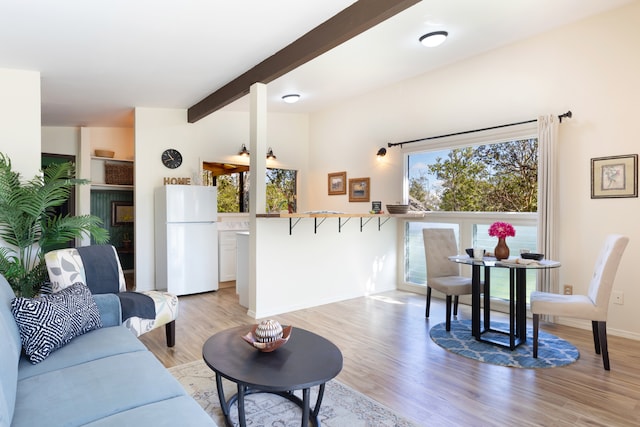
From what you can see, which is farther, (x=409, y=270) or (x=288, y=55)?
(x=409, y=270)

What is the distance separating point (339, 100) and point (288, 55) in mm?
2666

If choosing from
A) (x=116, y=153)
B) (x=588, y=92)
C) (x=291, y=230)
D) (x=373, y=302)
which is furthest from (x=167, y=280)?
(x=588, y=92)

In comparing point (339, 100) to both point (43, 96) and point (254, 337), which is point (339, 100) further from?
point (254, 337)

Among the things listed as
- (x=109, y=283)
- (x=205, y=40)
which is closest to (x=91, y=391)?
(x=109, y=283)

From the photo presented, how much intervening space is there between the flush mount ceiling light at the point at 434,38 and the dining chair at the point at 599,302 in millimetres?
2237

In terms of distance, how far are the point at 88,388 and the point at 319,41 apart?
287 cm

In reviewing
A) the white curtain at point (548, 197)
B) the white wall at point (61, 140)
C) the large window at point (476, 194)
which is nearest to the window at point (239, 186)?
the large window at point (476, 194)

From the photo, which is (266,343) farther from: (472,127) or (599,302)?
(472,127)

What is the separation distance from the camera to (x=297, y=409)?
218cm

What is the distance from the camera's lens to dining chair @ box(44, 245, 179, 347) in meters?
2.71

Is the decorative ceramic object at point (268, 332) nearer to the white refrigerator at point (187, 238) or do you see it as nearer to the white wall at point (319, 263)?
the white wall at point (319, 263)

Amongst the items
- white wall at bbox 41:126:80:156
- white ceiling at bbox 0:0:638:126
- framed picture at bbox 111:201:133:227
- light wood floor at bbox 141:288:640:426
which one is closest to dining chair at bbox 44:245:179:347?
light wood floor at bbox 141:288:640:426

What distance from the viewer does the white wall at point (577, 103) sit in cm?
336

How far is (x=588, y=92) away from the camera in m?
3.56
